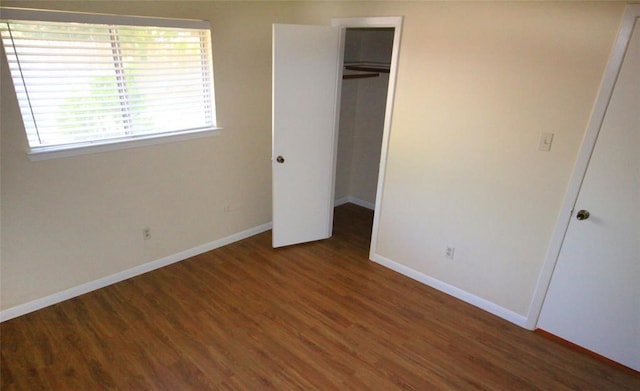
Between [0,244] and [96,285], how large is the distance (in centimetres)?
70

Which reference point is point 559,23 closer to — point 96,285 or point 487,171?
point 487,171

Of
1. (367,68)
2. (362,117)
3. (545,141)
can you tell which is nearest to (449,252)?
(545,141)

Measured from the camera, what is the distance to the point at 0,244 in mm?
2348

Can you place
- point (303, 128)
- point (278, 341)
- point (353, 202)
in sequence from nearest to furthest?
1. point (278, 341)
2. point (303, 128)
3. point (353, 202)

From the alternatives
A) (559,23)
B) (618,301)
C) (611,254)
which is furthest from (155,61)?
(618,301)

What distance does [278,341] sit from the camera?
2434 millimetres

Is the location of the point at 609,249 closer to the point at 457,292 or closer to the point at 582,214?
the point at 582,214

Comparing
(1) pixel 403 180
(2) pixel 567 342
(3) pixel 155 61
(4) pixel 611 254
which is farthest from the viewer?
(1) pixel 403 180

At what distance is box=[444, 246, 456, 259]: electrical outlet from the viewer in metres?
2.90

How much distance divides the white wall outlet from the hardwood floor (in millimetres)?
1297

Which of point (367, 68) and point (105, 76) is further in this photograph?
point (367, 68)

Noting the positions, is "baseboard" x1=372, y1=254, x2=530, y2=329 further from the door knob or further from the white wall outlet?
the white wall outlet

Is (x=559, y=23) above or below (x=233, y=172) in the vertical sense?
above

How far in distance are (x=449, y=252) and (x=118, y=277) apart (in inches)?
105
